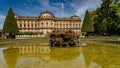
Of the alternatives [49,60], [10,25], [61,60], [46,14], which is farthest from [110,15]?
[49,60]

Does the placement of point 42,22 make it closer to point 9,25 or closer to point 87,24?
point 87,24

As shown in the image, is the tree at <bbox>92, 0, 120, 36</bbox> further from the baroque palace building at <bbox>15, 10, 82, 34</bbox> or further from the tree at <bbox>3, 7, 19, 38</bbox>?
the baroque palace building at <bbox>15, 10, 82, 34</bbox>

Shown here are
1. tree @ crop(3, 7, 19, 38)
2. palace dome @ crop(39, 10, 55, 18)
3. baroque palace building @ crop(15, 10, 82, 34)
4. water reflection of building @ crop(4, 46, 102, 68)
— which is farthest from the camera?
palace dome @ crop(39, 10, 55, 18)

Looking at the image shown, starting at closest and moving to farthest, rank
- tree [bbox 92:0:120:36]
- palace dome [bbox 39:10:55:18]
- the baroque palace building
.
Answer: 1. tree [bbox 92:0:120:36]
2. the baroque palace building
3. palace dome [bbox 39:10:55:18]

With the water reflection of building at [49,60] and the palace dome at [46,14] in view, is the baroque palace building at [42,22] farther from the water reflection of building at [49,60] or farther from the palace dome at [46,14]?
the water reflection of building at [49,60]

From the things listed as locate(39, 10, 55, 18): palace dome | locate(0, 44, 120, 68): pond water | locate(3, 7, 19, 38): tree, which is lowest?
locate(0, 44, 120, 68): pond water

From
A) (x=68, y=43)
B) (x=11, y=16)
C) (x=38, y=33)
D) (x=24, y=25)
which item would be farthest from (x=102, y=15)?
(x=24, y=25)

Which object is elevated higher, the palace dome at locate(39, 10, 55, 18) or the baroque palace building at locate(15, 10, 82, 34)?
the palace dome at locate(39, 10, 55, 18)

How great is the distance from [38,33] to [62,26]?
14198mm

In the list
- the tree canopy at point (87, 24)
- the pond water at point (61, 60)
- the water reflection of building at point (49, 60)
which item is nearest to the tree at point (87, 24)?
the tree canopy at point (87, 24)

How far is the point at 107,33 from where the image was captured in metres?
58.5

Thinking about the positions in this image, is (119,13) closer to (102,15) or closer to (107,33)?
(102,15)

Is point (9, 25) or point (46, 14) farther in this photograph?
point (46, 14)

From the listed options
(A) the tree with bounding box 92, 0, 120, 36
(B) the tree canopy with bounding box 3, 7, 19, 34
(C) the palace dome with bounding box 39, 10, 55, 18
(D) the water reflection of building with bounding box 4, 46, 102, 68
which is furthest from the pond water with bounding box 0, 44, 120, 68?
(C) the palace dome with bounding box 39, 10, 55, 18
